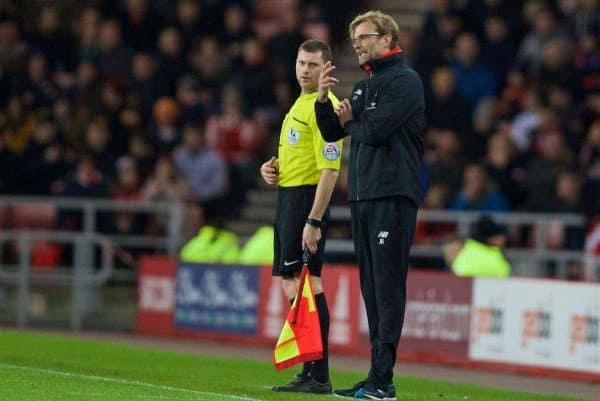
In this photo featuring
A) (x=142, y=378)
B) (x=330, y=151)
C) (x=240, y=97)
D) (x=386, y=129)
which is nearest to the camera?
(x=386, y=129)

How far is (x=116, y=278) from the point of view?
19.5 metres

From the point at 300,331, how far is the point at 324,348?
41cm

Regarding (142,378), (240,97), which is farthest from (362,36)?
(240,97)

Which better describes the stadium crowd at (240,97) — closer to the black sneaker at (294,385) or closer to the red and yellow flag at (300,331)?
the black sneaker at (294,385)

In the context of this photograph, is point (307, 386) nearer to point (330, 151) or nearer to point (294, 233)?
point (294, 233)

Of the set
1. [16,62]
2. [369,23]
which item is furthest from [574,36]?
[369,23]

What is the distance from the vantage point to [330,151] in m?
10.6

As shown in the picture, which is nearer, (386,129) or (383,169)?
(386,129)

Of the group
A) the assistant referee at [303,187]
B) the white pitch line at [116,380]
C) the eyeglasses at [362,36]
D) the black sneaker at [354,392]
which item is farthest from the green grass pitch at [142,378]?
the eyeglasses at [362,36]

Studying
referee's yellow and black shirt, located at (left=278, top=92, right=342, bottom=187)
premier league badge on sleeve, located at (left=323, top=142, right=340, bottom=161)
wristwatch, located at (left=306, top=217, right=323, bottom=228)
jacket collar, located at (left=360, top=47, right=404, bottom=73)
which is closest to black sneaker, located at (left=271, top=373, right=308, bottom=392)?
wristwatch, located at (left=306, top=217, right=323, bottom=228)

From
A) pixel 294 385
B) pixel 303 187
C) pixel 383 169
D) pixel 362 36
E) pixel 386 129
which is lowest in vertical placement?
pixel 294 385

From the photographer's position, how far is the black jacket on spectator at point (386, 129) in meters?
10.1

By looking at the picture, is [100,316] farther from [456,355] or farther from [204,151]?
[456,355]

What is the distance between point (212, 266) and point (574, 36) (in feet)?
17.3
